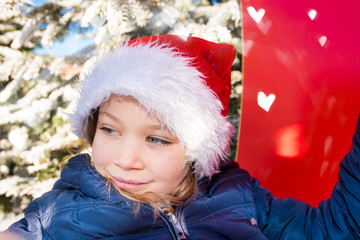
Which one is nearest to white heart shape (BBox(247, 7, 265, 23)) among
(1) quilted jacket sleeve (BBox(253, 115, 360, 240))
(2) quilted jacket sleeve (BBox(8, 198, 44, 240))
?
(1) quilted jacket sleeve (BBox(253, 115, 360, 240))

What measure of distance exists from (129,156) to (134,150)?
2cm

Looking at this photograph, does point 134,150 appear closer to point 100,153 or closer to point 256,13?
Answer: point 100,153

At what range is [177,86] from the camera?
0.92 meters

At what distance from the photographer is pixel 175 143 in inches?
37.8

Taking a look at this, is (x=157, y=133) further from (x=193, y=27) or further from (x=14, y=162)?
(x=14, y=162)

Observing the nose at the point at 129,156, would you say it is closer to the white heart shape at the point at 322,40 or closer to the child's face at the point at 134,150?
the child's face at the point at 134,150

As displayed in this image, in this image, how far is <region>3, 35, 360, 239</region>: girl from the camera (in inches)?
35.5

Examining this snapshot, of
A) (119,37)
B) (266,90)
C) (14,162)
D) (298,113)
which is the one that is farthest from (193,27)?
(14,162)

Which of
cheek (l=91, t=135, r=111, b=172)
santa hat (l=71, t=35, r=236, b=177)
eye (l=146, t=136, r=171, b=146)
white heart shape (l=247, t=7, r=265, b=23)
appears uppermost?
white heart shape (l=247, t=7, r=265, b=23)

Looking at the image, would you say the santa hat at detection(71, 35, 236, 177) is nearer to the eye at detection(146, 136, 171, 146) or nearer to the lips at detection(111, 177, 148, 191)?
the eye at detection(146, 136, 171, 146)

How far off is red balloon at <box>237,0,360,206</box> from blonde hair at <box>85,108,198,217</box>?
0.47 m

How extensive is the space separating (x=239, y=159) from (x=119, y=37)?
2.53 feet

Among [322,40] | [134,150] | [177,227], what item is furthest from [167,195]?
[322,40]

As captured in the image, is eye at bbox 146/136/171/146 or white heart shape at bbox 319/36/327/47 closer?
eye at bbox 146/136/171/146
